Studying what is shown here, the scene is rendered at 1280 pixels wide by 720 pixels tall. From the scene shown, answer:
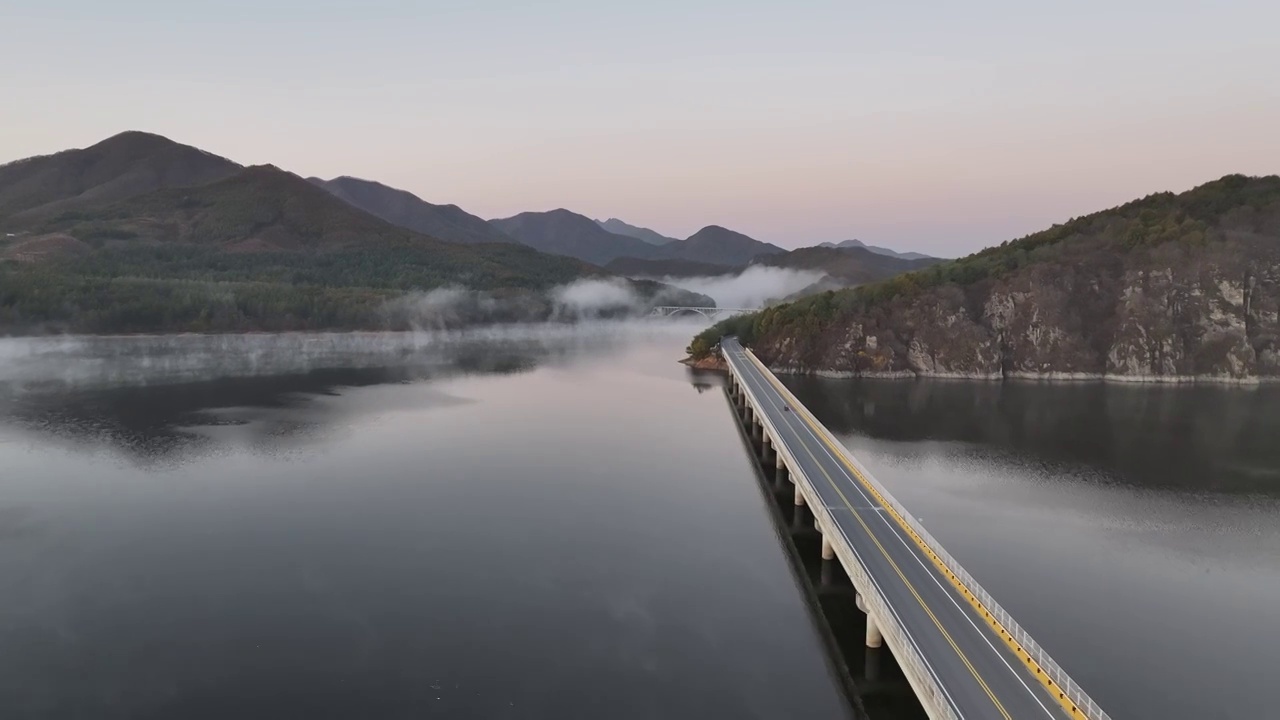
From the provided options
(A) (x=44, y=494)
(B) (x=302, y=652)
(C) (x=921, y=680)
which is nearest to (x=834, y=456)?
(C) (x=921, y=680)

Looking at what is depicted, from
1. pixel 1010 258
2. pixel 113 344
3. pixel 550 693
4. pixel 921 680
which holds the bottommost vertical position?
pixel 550 693

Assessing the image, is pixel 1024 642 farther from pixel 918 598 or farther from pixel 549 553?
pixel 549 553

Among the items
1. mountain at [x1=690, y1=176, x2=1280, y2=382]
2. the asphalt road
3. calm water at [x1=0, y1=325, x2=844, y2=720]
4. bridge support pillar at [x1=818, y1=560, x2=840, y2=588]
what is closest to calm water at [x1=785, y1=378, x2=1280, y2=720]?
the asphalt road

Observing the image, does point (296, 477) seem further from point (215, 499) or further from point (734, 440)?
point (734, 440)

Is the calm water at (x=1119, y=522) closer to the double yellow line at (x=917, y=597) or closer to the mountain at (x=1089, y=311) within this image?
the double yellow line at (x=917, y=597)

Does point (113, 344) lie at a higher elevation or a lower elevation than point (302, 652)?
higher

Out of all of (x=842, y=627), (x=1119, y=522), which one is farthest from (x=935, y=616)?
(x=1119, y=522)
